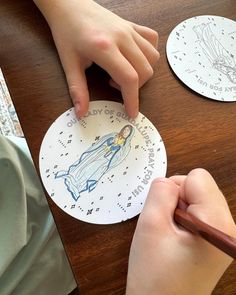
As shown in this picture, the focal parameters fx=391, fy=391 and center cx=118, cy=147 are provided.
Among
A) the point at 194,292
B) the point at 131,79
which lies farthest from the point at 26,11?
the point at 194,292

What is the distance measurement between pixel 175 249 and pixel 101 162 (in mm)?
132

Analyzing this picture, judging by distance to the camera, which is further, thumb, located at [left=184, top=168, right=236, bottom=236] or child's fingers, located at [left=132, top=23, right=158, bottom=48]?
child's fingers, located at [left=132, top=23, right=158, bottom=48]

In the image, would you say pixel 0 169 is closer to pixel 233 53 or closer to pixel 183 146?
pixel 183 146

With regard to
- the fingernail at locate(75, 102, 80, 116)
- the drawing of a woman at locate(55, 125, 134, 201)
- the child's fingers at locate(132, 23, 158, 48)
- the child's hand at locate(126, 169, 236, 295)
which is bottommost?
the child's hand at locate(126, 169, 236, 295)

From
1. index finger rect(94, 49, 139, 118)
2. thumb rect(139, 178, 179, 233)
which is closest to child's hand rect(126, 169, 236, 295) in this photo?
thumb rect(139, 178, 179, 233)

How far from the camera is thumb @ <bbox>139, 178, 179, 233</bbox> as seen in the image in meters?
0.39

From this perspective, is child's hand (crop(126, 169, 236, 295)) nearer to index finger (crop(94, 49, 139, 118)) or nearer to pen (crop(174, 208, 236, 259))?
pen (crop(174, 208, 236, 259))

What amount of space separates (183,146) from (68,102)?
150 millimetres

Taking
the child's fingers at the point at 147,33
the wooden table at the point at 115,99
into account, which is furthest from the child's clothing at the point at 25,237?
the child's fingers at the point at 147,33

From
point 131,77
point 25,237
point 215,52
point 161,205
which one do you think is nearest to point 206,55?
point 215,52

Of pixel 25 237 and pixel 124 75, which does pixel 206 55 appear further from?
pixel 25 237

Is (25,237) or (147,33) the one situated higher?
(147,33)

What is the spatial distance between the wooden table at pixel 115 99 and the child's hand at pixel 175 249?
0.09 ft

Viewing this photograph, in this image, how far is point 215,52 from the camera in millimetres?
543
